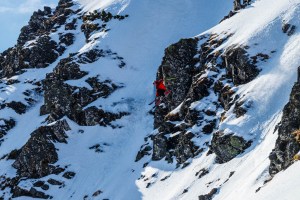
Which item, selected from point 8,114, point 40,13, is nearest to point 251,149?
point 8,114

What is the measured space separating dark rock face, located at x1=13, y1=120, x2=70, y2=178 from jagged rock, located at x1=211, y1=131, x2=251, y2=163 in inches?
1079

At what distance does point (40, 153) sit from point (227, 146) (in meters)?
31.3

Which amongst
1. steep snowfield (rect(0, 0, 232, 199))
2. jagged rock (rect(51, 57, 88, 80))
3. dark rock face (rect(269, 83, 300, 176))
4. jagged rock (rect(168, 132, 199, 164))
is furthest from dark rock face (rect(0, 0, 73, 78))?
dark rock face (rect(269, 83, 300, 176))

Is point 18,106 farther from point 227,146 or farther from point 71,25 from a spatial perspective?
point 227,146

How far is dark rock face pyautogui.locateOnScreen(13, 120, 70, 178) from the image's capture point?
209 feet

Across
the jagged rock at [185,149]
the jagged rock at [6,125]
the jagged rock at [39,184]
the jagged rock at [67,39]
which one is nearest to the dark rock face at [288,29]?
the jagged rock at [185,149]

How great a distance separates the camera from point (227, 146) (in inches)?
1714

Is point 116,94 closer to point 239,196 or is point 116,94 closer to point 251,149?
point 251,149

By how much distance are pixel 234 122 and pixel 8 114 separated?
170ft

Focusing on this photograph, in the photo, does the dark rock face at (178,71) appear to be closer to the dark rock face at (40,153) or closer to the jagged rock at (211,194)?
the dark rock face at (40,153)

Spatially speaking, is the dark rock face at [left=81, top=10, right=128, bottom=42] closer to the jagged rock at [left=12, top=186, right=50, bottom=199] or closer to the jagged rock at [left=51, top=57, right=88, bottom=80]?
the jagged rock at [left=51, top=57, right=88, bottom=80]

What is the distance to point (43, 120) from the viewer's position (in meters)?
77.8

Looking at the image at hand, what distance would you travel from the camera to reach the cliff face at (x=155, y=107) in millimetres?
43094

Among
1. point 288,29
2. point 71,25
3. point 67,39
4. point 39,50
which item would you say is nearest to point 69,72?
point 39,50
